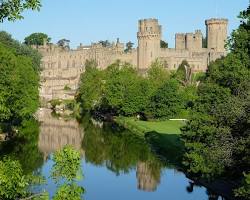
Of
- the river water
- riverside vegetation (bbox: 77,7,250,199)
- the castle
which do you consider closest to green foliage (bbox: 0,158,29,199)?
the river water

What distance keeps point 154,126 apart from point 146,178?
58.9 feet

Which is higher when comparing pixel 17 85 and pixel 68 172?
pixel 17 85

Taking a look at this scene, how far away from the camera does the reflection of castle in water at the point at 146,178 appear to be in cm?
2542

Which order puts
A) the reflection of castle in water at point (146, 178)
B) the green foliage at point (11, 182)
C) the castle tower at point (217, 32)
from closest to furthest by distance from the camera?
the green foliage at point (11, 182) → the reflection of castle in water at point (146, 178) → the castle tower at point (217, 32)

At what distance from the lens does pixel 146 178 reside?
27.3 meters

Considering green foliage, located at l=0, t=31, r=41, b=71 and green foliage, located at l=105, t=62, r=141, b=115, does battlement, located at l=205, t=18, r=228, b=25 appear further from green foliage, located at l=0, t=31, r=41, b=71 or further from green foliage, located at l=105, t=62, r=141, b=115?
green foliage, located at l=0, t=31, r=41, b=71

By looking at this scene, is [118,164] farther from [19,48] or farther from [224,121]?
[19,48]

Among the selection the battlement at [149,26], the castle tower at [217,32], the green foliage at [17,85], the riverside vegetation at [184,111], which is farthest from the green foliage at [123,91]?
the castle tower at [217,32]

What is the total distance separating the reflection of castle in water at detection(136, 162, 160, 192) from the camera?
25.4 metres

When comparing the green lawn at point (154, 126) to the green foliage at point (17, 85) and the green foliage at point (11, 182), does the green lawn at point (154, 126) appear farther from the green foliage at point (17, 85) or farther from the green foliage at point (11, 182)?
the green foliage at point (11, 182)

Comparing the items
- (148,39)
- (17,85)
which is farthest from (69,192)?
(148,39)

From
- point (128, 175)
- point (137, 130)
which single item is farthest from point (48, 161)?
point (137, 130)

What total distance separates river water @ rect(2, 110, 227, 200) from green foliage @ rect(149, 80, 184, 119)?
5532mm

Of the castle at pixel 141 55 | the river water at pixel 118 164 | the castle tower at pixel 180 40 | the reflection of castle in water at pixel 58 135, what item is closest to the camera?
the river water at pixel 118 164
